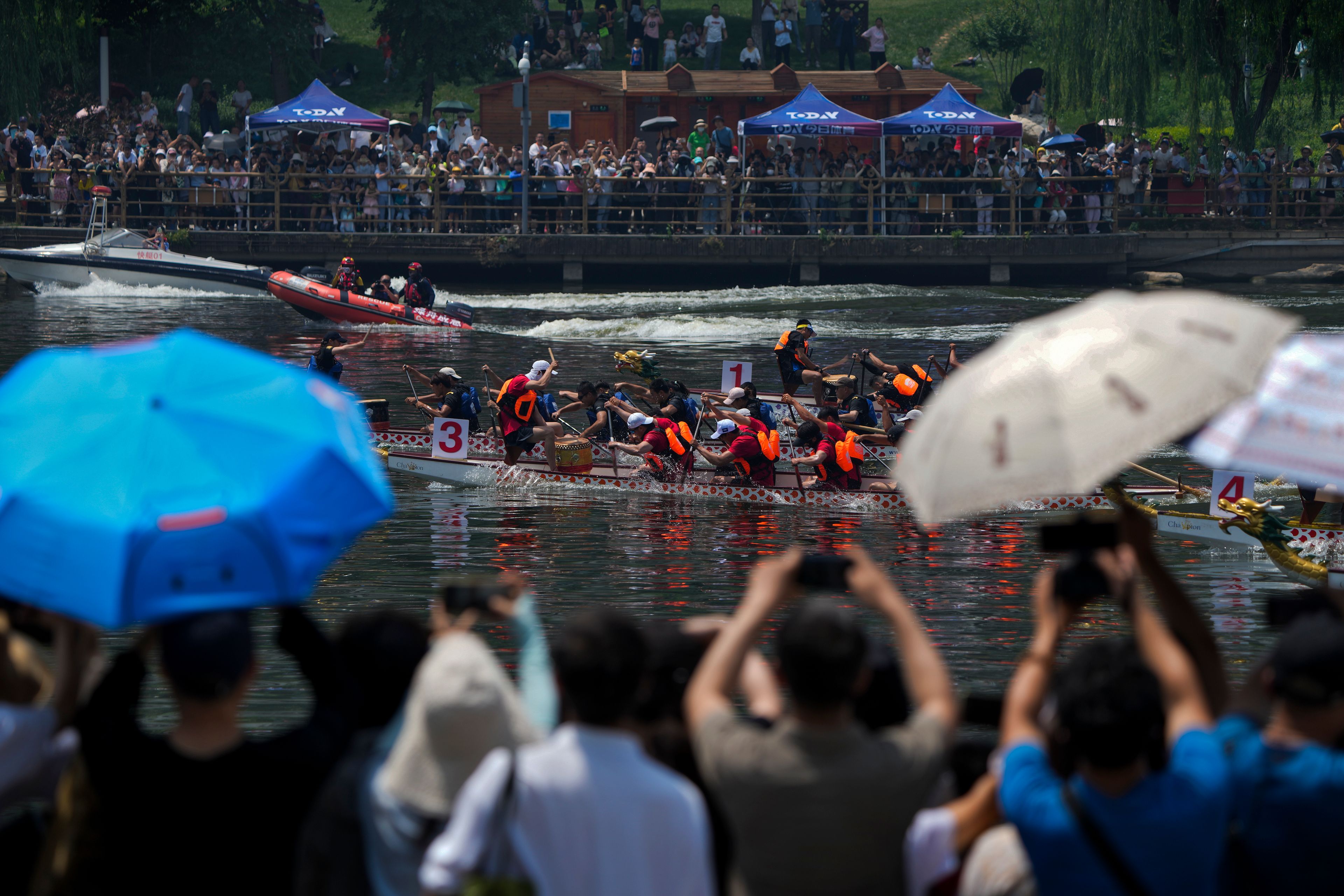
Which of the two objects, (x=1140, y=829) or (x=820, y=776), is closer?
(x=1140, y=829)

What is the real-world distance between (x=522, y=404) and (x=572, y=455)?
730 mm

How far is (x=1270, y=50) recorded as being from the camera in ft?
102

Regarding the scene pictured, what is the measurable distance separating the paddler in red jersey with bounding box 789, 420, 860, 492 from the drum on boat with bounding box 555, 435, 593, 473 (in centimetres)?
222

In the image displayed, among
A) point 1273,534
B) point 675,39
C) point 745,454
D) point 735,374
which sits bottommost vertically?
point 1273,534

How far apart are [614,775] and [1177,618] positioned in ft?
4.59

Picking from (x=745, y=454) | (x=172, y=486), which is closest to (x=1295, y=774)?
(x=172, y=486)

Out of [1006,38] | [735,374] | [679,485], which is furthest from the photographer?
[1006,38]

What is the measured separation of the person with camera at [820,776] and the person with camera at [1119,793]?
0.22 meters

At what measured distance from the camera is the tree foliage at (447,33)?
4162 centimetres

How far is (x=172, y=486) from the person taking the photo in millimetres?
3445

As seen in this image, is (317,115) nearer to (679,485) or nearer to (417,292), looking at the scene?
(417,292)

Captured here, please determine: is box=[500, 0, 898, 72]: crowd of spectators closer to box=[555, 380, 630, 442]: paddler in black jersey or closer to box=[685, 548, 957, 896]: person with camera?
box=[555, 380, 630, 442]: paddler in black jersey

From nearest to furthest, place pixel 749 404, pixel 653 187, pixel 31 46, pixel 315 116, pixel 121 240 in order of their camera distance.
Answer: pixel 749 404, pixel 121 240, pixel 315 116, pixel 31 46, pixel 653 187

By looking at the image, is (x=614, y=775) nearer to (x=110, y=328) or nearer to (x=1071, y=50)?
(x=110, y=328)
